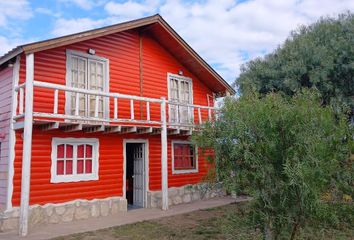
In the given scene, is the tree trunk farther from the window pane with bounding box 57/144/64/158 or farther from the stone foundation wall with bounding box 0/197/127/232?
the window pane with bounding box 57/144/64/158

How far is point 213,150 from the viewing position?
5.59 meters

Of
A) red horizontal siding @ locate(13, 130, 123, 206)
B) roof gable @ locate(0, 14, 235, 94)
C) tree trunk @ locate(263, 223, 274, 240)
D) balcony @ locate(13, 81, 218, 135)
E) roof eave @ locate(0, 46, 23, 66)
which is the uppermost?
roof gable @ locate(0, 14, 235, 94)

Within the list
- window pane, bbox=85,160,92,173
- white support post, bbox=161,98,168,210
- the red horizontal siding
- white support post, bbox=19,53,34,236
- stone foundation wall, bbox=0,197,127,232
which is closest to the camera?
white support post, bbox=19,53,34,236

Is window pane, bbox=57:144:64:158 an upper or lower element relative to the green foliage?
lower

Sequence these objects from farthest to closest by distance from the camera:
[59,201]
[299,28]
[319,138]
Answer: [299,28] → [59,201] → [319,138]

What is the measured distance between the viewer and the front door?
41.3 ft

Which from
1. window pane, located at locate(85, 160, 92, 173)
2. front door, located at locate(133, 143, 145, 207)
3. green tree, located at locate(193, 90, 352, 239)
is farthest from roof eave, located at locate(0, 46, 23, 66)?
green tree, located at locate(193, 90, 352, 239)

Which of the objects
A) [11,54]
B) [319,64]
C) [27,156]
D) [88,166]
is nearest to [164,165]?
[88,166]

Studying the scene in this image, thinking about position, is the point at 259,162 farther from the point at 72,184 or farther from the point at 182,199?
the point at 182,199

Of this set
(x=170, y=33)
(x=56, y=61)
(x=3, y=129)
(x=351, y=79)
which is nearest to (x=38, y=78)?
(x=56, y=61)

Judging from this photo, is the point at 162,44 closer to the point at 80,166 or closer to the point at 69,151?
the point at 69,151

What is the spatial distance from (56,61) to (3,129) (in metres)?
2.63

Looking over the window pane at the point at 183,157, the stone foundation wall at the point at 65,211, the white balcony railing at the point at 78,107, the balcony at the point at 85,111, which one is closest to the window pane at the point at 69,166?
the stone foundation wall at the point at 65,211

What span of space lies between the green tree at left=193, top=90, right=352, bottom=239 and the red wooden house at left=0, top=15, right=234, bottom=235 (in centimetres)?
105
